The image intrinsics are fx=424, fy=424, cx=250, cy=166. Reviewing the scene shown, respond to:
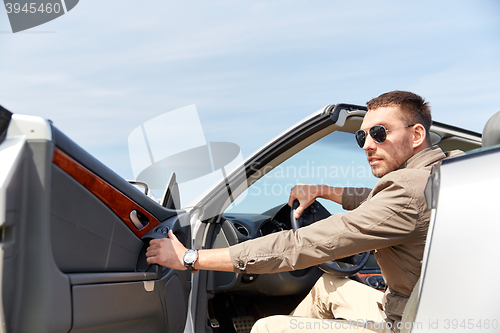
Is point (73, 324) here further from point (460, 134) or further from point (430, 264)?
point (460, 134)

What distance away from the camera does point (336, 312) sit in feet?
7.57

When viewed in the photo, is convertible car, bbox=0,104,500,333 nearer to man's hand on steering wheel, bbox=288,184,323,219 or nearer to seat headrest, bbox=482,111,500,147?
seat headrest, bbox=482,111,500,147

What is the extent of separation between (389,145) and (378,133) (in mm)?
82

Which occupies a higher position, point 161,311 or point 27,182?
point 27,182

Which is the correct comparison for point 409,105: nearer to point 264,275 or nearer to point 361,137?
point 361,137

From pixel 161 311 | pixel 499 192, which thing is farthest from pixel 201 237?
pixel 499 192

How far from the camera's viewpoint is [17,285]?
4.12 feet

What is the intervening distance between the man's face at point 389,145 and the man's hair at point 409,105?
1.2 inches

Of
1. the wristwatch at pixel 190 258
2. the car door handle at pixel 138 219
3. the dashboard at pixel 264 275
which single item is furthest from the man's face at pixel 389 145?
the car door handle at pixel 138 219

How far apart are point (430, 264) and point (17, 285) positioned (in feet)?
4.04

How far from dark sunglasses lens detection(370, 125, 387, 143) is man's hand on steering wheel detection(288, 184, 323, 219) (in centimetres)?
54

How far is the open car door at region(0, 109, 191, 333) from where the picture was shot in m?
1.24

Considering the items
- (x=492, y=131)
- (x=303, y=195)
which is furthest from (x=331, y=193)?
(x=492, y=131)

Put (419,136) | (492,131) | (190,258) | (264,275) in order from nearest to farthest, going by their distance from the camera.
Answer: (492,131)
(190,258)
(419,136)
(264,275)
